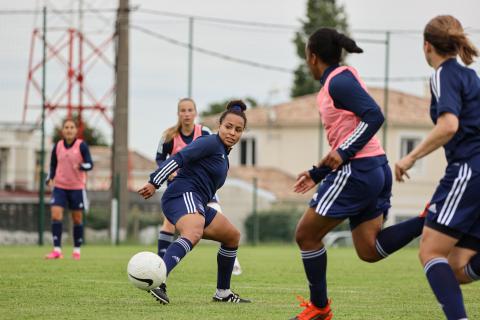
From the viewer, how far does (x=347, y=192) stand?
6578mm

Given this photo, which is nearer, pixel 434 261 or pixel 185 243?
pixel 434 261

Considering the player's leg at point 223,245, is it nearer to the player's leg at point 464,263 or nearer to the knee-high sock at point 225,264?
the knee-high sock at point 225,264

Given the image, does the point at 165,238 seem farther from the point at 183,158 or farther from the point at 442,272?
the point at 442,272

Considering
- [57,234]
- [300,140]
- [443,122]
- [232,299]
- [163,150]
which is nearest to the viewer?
[443,122]

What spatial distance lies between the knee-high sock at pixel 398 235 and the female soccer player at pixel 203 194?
182cm

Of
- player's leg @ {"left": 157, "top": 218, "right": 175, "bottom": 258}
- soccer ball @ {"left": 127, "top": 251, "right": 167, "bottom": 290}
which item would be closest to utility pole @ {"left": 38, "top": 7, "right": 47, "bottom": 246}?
player's leg @ {"left": 157, "top": 218, "right": 175, "bottom": 258}

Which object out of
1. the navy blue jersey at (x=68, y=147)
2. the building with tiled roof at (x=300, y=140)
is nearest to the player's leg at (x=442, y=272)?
the navy blue jersey at (x=68, y=147)

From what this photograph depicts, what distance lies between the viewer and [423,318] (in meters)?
7.41

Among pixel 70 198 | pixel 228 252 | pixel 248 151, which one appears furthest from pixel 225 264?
pixel 248 151

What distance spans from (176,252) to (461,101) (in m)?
3.02

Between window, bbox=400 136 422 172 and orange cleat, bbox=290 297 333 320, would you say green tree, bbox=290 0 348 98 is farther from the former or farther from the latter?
orange cleat, bbox=290 297 333 320

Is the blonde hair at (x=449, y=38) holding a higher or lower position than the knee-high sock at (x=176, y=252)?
higher

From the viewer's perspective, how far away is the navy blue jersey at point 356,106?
657 centimetres

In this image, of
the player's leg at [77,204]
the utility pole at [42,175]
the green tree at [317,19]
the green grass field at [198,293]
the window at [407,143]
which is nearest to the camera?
the green grass field at [198,293]
